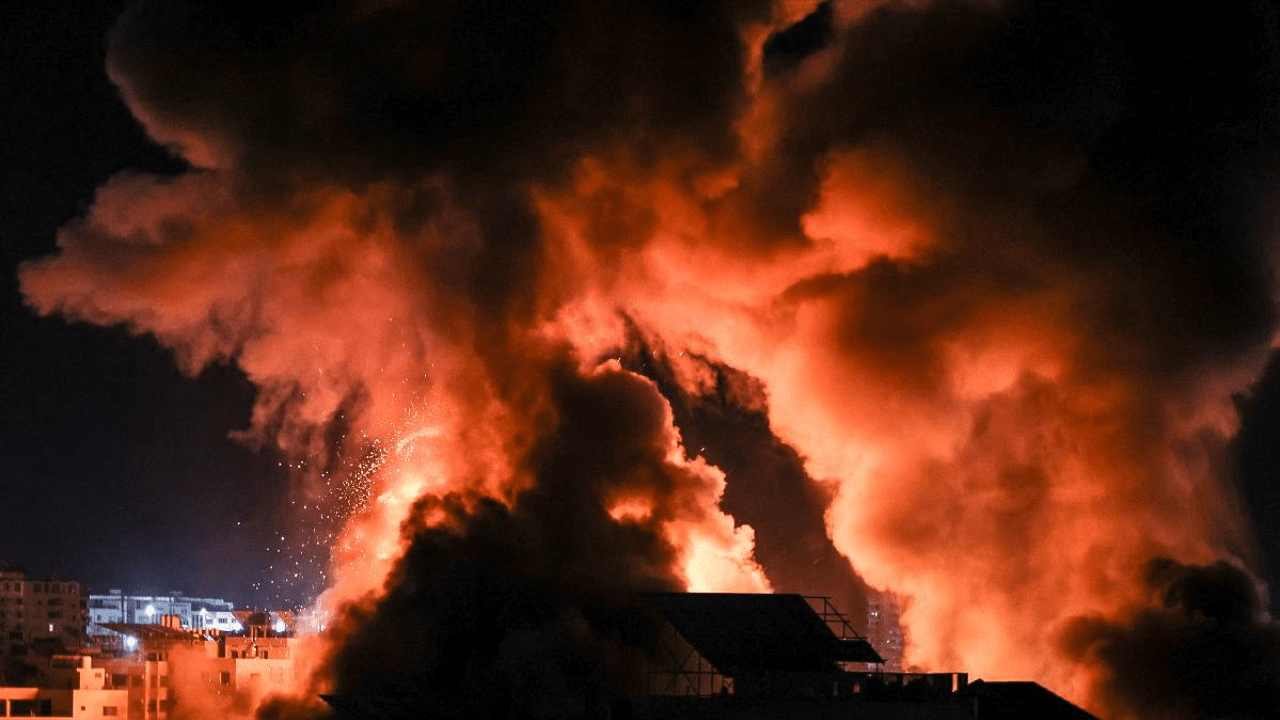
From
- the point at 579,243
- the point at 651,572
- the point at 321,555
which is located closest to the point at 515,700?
the point at 651,572

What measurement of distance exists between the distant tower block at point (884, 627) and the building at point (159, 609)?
2208 inches

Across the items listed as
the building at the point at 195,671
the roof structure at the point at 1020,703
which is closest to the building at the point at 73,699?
the building at the point at 195,671

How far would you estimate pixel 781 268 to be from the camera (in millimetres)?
60062

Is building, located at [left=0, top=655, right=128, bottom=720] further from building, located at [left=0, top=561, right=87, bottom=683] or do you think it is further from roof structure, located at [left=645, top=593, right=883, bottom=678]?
roof structure, located at [left=645, top=593, right=883, bottom=678]

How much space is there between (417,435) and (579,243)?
6.93m

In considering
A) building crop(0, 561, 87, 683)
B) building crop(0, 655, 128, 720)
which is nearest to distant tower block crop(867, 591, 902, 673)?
building crop(0, 655, 128, 720)

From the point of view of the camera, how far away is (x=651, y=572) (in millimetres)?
55625

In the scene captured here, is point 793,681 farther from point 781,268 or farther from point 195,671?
point 195,671

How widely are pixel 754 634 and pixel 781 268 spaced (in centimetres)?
1412

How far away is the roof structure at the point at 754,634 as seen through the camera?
4800 cm

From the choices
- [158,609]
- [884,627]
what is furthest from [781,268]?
[158,609]

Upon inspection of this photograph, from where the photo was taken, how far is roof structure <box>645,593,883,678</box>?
157 feet

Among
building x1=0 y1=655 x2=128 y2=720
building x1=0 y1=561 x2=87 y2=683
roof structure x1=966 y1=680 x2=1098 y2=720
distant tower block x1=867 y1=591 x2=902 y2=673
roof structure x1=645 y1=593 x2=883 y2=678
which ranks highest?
building x1=0 y1=561 x2=87 y2=683

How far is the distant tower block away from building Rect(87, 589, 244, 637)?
56.1 m
